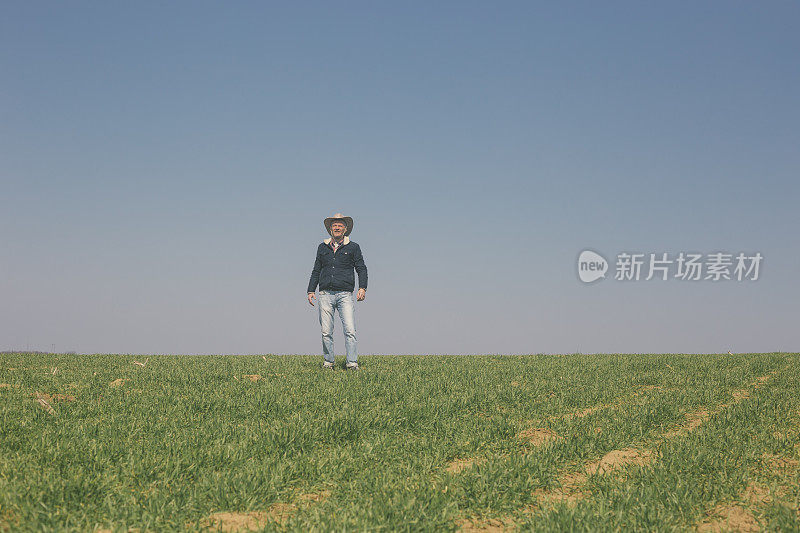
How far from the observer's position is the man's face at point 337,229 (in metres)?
12.7

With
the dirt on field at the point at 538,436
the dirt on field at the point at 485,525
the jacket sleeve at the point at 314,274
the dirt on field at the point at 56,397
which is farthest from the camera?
the jacket sleeve at the point at 314,274

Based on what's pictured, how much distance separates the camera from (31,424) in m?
6.89

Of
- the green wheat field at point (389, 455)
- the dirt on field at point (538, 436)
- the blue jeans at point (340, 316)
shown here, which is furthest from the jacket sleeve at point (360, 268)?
the dirt on field at point (538, 436)

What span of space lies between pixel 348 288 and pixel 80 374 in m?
5.54

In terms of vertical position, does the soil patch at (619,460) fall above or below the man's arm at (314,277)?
below

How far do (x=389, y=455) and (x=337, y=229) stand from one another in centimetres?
742

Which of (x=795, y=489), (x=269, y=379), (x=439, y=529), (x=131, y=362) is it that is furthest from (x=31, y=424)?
(x=795, y=489)

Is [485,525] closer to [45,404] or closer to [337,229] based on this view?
[45,404]

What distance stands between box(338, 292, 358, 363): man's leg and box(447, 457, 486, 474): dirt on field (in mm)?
6358

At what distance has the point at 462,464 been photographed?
600 cm

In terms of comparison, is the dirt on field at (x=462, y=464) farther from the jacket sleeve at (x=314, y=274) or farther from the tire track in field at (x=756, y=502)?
the jacket sleeve at (x=314, y=274)

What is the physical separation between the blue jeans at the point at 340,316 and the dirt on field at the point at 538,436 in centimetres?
570

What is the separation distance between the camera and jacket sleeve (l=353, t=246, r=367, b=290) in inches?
500

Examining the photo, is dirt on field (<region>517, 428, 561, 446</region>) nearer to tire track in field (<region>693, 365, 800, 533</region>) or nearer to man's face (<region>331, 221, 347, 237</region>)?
tire track in field (<region>693, 365, 800, 533</region>)
